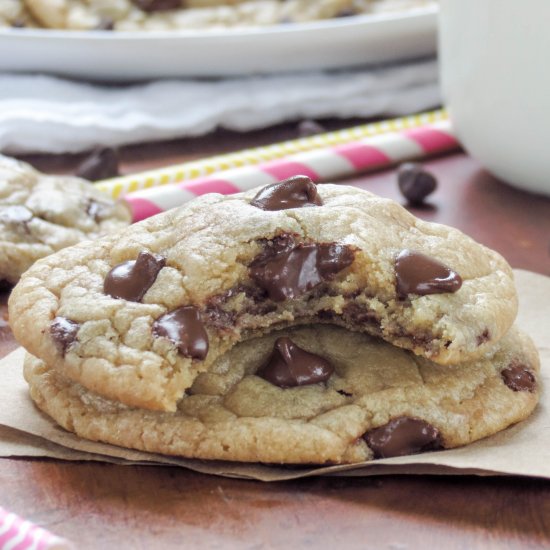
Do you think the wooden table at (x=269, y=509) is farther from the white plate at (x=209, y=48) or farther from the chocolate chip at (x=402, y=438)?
the white plate at (x=209, y=48)

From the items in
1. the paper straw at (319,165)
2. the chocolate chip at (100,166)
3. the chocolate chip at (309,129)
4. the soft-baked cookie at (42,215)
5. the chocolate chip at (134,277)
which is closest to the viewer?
the chocolate chip at (134,277)

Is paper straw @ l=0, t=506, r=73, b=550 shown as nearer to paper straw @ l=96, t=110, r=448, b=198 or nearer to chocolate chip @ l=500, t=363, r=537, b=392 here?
chocolate chip @ l=500, t=363, r=537, b=392

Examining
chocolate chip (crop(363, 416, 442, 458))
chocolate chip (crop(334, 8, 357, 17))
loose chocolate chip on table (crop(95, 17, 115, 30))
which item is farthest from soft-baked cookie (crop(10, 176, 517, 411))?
chocolate chip (crop(334, 8, 357, 17))

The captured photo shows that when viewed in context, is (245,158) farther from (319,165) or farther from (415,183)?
(415,183)

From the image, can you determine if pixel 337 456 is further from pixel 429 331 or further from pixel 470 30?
pixel 470 30

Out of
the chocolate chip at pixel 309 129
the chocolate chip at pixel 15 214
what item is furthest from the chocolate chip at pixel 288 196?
the chocolate chip at pixel 309 129

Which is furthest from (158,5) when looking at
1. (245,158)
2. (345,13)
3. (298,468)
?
(298,468)
